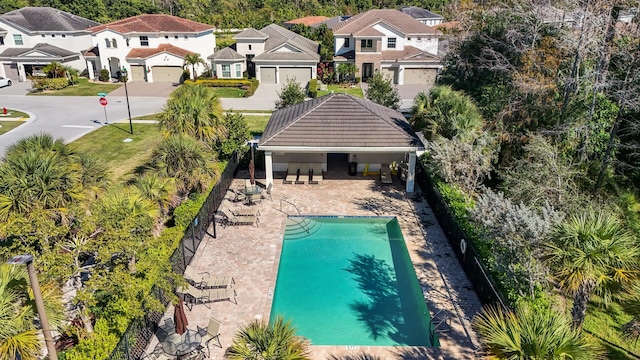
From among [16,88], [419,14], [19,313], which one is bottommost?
[19,313]

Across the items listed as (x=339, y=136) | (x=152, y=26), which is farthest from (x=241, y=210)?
(x=152, y=26)

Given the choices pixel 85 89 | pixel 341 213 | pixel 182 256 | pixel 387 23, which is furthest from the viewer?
pixel 387 23

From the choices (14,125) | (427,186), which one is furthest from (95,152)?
(427,186)

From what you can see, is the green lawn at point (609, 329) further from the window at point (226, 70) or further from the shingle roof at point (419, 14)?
the shingle roof at point (419, 14)

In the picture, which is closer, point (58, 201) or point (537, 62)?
point (58, 201)

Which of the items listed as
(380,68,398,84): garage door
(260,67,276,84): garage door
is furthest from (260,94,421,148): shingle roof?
(260,67,276,84): garage door

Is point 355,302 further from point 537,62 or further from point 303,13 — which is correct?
point 303,13

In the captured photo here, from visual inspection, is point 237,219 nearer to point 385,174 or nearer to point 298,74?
point 385,174

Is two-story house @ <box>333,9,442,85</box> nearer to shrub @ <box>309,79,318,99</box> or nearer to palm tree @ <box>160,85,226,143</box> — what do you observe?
shrub @ <box>309,79,318,99</box>
